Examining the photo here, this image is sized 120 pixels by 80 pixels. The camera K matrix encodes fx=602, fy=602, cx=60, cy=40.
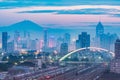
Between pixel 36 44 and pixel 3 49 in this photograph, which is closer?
pixel 3 49

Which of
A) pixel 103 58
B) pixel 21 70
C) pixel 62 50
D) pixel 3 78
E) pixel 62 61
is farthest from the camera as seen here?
pixel 62 50

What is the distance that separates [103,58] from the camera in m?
108

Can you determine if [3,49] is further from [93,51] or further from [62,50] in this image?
[93,51]

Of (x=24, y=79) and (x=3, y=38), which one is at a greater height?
(x=3, y=38)

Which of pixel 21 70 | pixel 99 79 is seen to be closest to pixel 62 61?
pixel 21 70

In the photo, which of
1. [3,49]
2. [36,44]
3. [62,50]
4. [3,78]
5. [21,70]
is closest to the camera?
[3,78]

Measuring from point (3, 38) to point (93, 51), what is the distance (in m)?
28.0

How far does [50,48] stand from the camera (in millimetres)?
149000

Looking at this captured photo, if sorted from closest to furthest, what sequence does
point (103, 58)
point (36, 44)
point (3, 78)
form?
point (3, 78) → point (103, 58) → point (36, 44)

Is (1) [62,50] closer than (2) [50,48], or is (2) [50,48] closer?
(1) [62,50]

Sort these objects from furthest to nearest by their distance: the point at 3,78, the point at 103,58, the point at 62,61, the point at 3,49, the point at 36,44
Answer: the point at 36,44 < the point at 3,49 < the point at 103,58 < the point at 62,61 < the point at 3,78

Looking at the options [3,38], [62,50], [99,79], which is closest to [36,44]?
[3,38]

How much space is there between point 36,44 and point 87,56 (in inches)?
1393

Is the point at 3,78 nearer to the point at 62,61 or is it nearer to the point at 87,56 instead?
the point at 62,61
